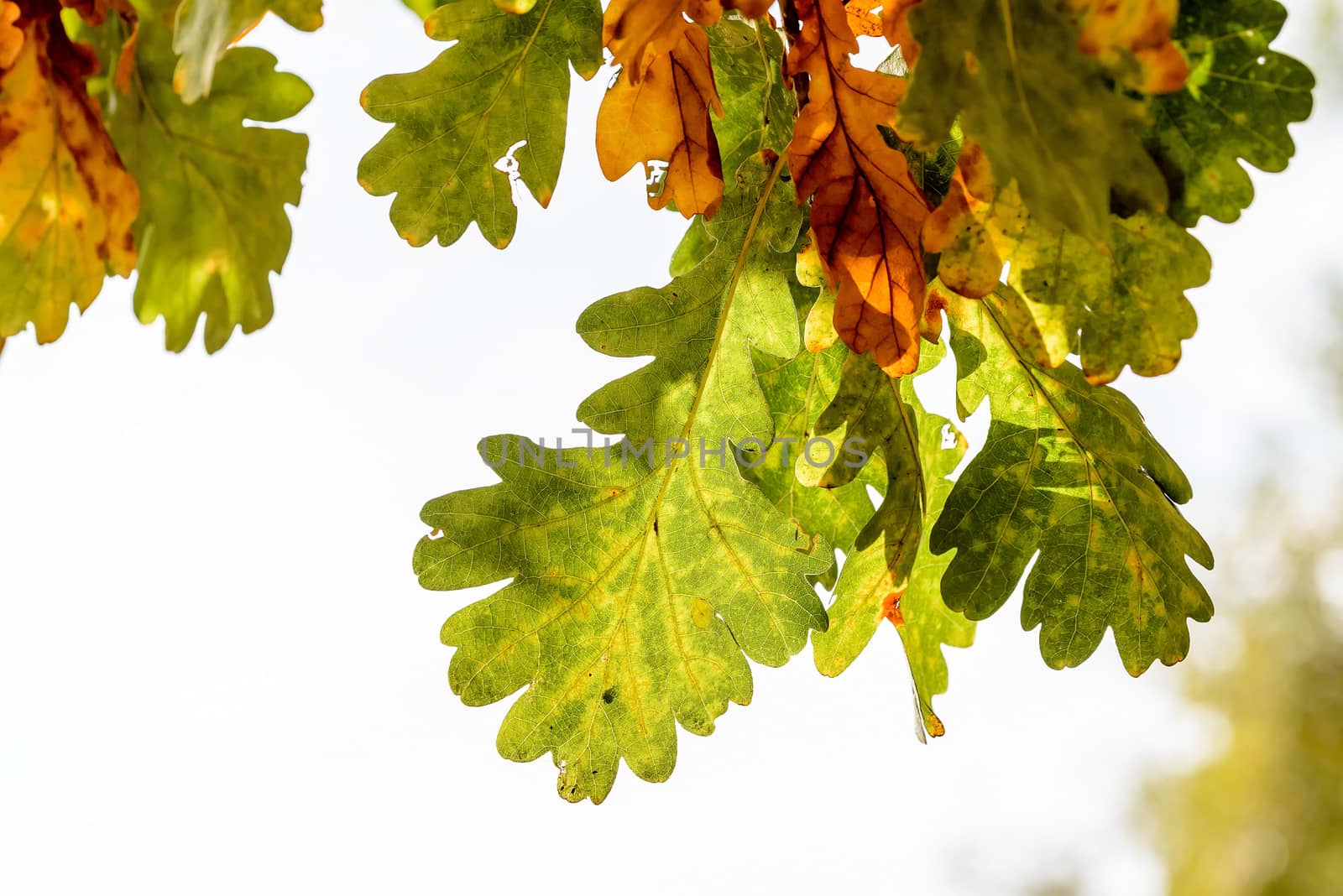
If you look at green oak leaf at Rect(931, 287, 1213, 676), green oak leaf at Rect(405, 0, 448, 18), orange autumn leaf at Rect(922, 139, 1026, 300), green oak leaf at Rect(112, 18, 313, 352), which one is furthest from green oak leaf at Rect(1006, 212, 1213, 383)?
green oak leaf at Rect(405, 0, 448, 18)

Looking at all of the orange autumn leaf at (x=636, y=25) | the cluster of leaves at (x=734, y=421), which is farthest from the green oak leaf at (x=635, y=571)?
the orange autumn leaf at (x=636, y=25)

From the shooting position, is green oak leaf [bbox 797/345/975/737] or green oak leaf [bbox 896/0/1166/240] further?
green oak leaf [bbox 797/345/975/737]

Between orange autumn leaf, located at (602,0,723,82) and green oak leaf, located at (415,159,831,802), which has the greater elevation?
orange autumn leaf, located at (602,0,723,82)

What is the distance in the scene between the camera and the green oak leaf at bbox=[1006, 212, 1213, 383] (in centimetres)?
26

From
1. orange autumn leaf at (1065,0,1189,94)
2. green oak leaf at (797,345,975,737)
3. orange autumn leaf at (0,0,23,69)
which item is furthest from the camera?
green oak leaf at (797,345,975,737)

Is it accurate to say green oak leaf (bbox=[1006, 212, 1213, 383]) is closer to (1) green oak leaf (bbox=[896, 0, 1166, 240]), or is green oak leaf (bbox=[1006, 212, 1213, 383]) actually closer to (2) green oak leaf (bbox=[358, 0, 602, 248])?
(1) green oak leaf (bbox=[896, 0, 1166, 240])

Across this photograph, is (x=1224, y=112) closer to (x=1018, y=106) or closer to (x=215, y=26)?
(x=1018, y=106)

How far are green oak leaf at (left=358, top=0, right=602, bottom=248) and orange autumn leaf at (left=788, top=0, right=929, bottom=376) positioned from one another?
0.09 metres

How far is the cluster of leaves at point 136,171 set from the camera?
1.05 feet

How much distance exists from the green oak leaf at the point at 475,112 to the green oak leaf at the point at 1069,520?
169 millimetres

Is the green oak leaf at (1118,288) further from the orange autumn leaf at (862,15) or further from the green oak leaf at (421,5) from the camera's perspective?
the green oak leaf at (421,5)

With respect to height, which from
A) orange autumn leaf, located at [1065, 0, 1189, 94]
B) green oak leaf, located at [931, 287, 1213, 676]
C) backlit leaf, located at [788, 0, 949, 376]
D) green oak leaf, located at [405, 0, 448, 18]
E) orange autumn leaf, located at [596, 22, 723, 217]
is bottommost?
green oak leaf, located at [931, 287, 1213, 676]

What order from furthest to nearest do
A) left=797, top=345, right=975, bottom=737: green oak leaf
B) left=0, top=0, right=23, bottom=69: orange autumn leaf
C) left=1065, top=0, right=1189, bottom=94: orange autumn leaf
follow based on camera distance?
left=797, top=345, right=975, bottom=737: green oak leaf
left=0, top=0, right=23, bottom=69: orange autumn leaf
left=1065, top=0, right=1189, bottom=94: orange autumn leaf

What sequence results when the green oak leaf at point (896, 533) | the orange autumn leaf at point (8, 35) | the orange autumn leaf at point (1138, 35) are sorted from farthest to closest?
the green oak leaf at point (896, 533) < the orange autumn leaf at point (8, 35) < the orange autumn leaf at point (1138, 35)
